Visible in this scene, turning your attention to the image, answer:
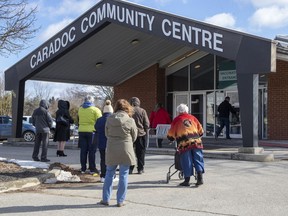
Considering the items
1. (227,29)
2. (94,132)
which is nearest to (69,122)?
(94,132)

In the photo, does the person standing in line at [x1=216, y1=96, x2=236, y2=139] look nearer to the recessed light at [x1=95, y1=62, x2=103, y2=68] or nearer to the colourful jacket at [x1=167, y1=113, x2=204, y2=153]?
the recessed light at [x1=95, y1=62, x2=103, y2=68]

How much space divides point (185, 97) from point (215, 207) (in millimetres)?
15522

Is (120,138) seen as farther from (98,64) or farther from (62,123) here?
(98,64)

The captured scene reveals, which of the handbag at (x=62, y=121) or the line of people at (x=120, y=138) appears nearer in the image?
the line of people at (x=120, y=138)

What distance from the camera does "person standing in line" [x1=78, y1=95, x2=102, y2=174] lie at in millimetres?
10312

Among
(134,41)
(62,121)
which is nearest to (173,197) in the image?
(62,121)

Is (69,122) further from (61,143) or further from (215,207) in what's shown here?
(215,207)

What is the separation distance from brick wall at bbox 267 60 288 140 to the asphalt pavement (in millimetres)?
7355

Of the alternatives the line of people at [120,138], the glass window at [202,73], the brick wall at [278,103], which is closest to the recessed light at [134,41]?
the glass window at [202,73]

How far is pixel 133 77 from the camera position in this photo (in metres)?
23.5

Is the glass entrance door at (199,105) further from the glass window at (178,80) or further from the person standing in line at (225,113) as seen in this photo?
the person standing in line at (225,113)

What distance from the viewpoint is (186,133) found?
875 cm

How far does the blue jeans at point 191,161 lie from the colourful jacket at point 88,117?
254 centimetres

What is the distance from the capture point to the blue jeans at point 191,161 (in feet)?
28.5
